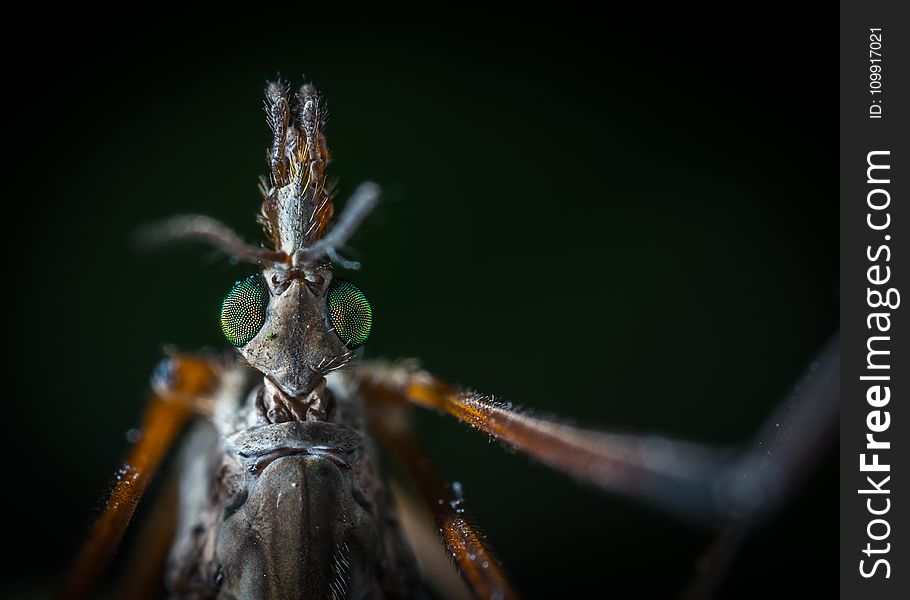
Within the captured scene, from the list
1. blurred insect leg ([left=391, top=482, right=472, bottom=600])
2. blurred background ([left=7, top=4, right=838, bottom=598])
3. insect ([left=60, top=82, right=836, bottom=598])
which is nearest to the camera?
insect ([left=60, top=82, right=836, bottom=598])

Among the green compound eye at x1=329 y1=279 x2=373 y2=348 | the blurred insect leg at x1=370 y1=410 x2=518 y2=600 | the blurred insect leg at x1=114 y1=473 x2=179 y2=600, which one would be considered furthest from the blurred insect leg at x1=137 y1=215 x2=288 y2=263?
the blurred insect leg at x1=114 y1=473 x2=179 y2=600

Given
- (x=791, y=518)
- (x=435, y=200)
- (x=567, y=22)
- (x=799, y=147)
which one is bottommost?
(x=791, y=518)

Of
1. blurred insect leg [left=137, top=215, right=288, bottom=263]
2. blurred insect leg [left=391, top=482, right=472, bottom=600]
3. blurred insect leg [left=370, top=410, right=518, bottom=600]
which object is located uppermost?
blurred insect leg [left=137, top=215, right=288, bottom=263]

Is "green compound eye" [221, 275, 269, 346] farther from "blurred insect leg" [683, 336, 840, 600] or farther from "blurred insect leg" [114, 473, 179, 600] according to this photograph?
"blurred insect leg" [683, 336, 840, 600]

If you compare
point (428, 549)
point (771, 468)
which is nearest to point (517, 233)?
point (428, 549)
